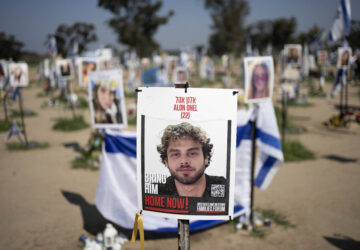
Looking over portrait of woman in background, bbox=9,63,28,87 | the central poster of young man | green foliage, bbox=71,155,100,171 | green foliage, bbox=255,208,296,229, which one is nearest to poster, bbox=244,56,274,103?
green foliage, bbox=255,208,296,229

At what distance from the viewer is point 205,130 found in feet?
7.61

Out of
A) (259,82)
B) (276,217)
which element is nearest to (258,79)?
(259,82)

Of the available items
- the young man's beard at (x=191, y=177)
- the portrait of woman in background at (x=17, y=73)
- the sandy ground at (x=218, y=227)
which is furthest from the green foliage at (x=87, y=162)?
the young man's beard at (x=191, y=177)

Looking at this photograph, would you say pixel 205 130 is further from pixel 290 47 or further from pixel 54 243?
pixel 290 47

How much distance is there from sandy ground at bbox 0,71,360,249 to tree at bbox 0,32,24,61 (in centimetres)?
3178

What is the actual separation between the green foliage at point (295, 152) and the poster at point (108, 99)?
4.50 m

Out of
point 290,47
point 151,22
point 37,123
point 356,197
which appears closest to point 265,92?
point 356,197

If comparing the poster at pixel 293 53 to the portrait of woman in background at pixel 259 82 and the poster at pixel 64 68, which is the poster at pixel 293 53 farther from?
the portrait of woman in background at pixel 259 82

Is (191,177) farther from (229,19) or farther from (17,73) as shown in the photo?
(229,19)

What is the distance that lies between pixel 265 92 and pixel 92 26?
169ft

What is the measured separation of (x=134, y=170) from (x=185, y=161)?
2.31 m

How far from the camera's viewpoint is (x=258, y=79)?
543 centimetres

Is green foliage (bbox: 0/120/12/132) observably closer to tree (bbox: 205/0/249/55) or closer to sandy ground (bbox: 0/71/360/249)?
sandy ground (bbox: 0/71/360/249)

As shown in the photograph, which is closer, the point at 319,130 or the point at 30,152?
the point at 30,152
